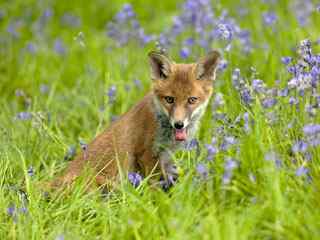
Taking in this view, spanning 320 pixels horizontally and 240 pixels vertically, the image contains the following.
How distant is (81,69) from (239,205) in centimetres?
434

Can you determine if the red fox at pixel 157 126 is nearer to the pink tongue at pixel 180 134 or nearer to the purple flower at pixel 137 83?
the pink tongue at pixel 180 134

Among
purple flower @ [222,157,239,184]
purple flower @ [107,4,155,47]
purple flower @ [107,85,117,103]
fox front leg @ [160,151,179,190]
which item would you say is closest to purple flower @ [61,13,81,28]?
purple flower @ [107,4,155,47]

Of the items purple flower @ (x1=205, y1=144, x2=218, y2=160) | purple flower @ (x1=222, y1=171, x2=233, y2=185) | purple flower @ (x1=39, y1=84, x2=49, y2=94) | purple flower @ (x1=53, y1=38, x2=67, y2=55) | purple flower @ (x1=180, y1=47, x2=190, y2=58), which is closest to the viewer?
purple flower @ (x1=222, y1=171, x2=233, y2=185)

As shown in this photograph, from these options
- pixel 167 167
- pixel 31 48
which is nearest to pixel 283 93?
pixel 167 167

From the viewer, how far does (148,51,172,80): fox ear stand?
5.67 m

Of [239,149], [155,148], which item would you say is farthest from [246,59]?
[239,149]

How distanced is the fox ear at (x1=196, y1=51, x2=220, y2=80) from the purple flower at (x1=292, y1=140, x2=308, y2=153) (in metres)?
1.44

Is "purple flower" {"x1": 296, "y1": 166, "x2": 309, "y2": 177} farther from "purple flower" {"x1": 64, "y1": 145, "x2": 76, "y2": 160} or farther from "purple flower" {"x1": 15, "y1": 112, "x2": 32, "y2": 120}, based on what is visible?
"purple flower" {"x1": 15, "y1": 112, "x2": 32, "y2": 120}

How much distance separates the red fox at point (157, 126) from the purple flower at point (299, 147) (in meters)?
1.23

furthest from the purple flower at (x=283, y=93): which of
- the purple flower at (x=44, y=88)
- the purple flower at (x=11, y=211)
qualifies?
the purple flower at (x=44, y=88)

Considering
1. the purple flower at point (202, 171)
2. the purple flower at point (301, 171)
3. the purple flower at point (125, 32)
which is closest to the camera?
the purple flower at point (301, 171)

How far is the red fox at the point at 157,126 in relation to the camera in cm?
542

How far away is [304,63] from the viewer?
4.80m

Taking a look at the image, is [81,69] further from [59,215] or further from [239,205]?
[239,205]
